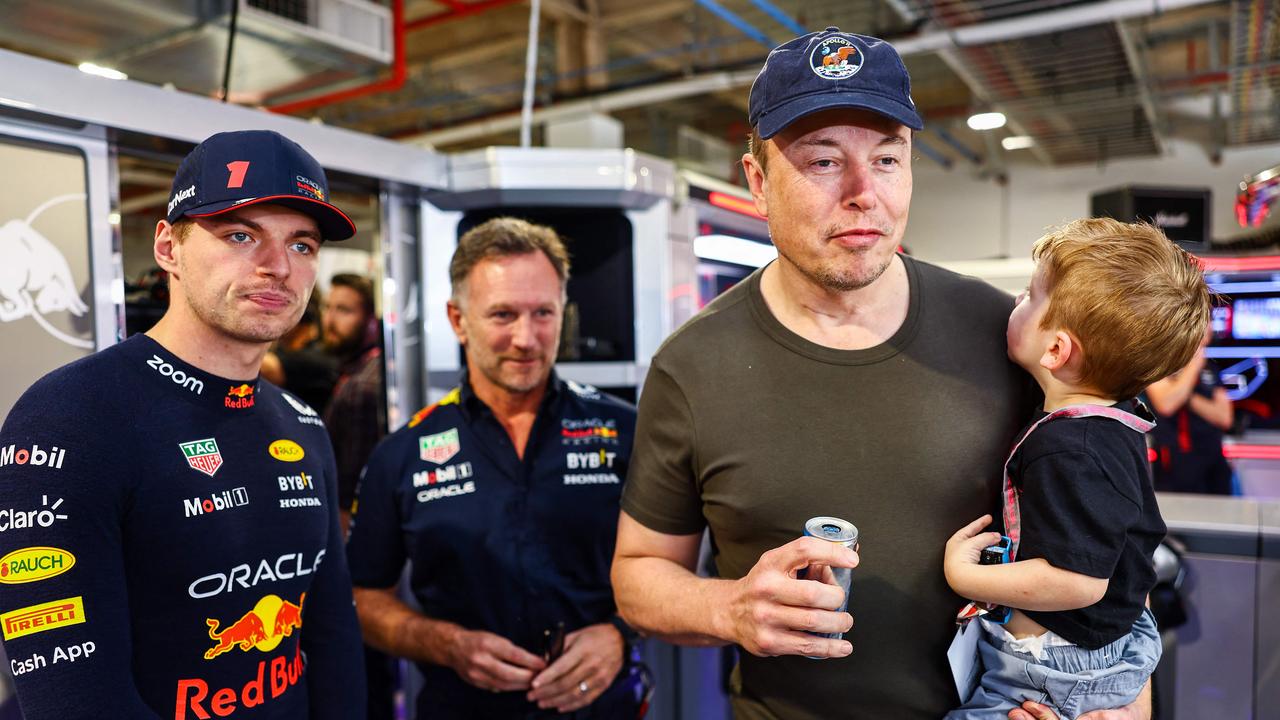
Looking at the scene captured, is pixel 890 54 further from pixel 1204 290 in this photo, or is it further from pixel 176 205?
pixel 176 205

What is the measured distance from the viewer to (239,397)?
5.21 ft

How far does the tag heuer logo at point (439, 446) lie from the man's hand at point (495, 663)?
1.45ft

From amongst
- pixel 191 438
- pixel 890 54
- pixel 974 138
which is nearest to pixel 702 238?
pixel 890 54

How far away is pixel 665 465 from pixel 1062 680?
0.71 m

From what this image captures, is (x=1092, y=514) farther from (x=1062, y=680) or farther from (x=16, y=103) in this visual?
(x=16, y=103)

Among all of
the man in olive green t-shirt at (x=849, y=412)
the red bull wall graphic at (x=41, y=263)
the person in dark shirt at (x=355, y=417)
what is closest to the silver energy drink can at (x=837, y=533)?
the man in olive green t-shirt at (x=849, y=412)

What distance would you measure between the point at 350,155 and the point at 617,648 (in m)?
1.52

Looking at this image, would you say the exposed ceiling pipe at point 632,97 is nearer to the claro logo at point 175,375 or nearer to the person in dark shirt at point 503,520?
the person in dark shirt at point 503,520

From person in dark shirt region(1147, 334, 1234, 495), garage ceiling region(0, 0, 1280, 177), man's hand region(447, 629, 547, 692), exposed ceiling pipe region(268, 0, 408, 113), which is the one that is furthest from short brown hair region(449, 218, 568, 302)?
person in dark shirt region(1147, 334, 1234, 495)

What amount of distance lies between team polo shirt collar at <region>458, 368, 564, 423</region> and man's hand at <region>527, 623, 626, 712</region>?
0.57 meters

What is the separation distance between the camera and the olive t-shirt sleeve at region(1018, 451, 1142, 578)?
128cm

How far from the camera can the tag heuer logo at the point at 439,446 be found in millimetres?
2158

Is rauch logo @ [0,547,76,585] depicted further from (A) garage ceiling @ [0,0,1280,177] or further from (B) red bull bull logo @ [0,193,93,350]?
(A) garage ceiling @ [0,0,1280,177]

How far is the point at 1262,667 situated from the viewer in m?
2.71
